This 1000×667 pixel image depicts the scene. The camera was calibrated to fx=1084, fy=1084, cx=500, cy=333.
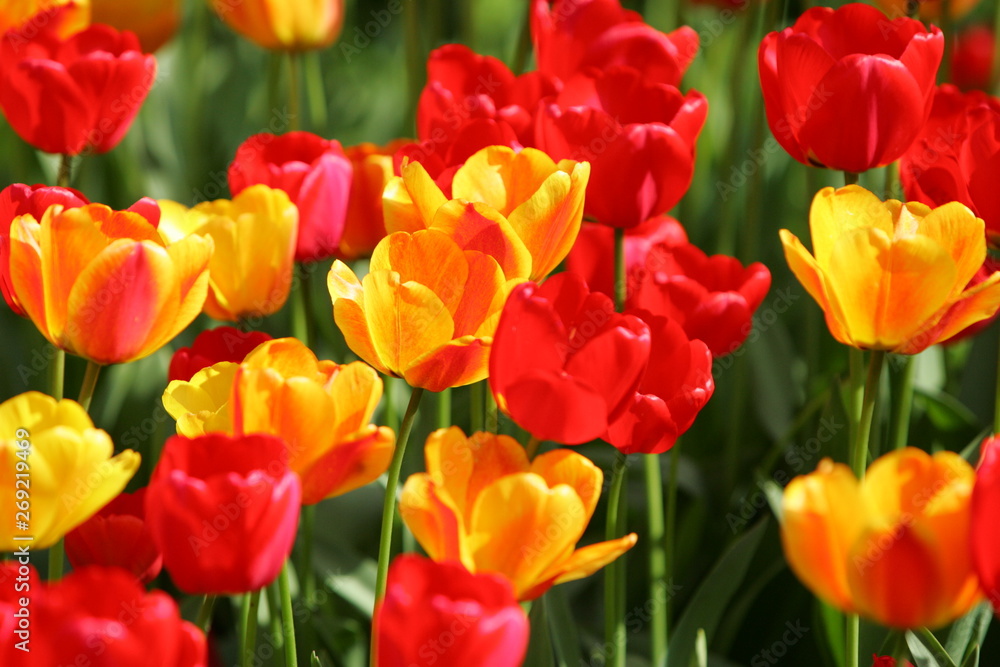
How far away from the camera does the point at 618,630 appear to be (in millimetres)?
798

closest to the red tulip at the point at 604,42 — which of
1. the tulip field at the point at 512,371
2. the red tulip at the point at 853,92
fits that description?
the tulip field at the point at 512,371

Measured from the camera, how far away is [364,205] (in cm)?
92

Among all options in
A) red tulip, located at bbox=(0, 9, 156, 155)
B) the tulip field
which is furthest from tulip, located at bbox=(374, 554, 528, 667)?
red tulip, located at bbox=(0, 9, 156, 155)

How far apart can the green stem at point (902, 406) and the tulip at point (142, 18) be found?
1054mm

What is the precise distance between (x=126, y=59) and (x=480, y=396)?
1.30 feet

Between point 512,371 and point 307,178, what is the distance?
311mm

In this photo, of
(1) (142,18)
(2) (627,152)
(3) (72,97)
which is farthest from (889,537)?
(1) (142,18)

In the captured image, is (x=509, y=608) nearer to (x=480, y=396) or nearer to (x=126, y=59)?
(x=480, y=396)

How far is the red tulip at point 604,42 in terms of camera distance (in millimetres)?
893

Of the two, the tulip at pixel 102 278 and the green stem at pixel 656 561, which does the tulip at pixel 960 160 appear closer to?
the green stem at pixel 656 561

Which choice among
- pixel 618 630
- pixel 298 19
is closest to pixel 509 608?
pixel 618 630

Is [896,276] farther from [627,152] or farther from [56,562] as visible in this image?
[56,562]

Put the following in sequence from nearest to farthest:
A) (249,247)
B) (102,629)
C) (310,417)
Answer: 1. (102,629)
2. (310,417)
3. (249,247)

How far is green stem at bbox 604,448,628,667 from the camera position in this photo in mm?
689
